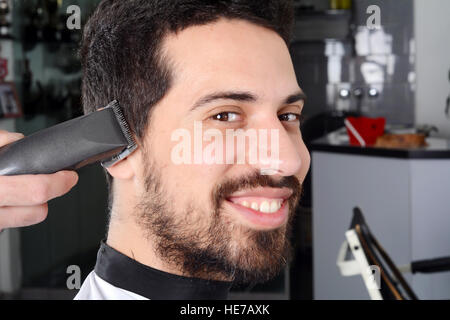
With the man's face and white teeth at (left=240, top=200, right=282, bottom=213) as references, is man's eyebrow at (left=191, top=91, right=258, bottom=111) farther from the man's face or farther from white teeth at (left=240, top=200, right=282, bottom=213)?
white teeth at (left=240, top=200, right=282, bottom=213)

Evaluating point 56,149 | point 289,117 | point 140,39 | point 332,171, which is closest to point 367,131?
point 332,171

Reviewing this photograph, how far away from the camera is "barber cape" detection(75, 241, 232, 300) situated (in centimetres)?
64

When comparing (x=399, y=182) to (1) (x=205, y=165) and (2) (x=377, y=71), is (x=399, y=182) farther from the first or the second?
(1) (x=205, y=165)

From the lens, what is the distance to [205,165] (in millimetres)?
576

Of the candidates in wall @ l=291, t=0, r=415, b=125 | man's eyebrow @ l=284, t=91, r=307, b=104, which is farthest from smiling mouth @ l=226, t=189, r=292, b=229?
wall @ l=291, t=0, r=415, b=125

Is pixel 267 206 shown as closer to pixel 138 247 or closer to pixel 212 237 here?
pixel 212 237

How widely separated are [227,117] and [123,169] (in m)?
0.15

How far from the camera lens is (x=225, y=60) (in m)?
0.55

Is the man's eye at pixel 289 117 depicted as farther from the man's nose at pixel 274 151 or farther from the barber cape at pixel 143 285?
the barber cape at pixel 143 285

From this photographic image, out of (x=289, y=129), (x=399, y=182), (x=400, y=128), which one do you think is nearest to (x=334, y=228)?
(x=399, y=182)

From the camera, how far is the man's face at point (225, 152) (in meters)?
0.56

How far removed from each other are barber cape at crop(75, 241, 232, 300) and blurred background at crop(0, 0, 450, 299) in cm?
34

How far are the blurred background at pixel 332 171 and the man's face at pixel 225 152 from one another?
441 millimetres
